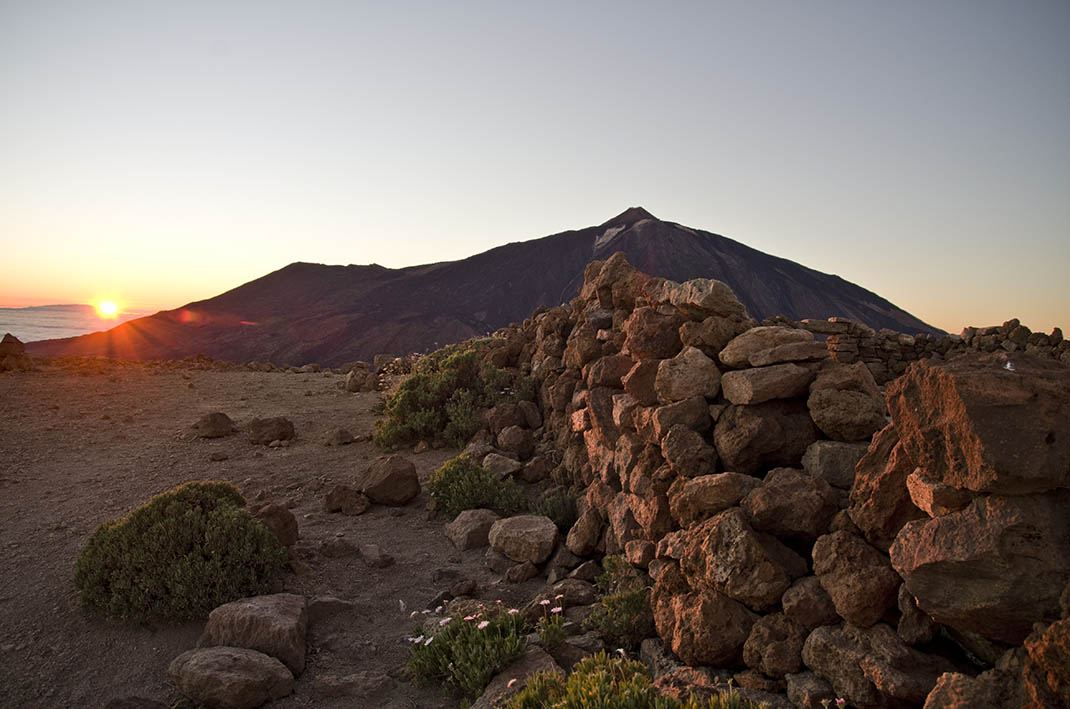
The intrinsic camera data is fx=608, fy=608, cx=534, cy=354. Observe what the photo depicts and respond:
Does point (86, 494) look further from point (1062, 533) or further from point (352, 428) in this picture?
point (1062, 533)

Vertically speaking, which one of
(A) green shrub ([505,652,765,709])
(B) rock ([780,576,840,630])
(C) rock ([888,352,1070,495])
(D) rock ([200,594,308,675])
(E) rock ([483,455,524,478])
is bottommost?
(D) rock ([200,594,308,675])

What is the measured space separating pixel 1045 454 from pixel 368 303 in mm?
54067

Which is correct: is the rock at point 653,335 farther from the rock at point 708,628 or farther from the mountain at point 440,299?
the mountain at point 440,299

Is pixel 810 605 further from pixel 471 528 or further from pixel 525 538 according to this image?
pixel 471 528

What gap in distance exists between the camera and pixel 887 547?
3047 millimetres

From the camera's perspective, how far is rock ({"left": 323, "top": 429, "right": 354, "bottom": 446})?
33.6 feet

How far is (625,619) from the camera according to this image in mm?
4250

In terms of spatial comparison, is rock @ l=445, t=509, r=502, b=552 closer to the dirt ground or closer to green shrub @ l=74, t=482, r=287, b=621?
the dirt ground

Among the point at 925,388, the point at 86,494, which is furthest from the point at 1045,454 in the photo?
the point at 86,494

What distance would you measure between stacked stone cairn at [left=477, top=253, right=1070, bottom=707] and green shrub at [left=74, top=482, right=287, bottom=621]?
288 centimetres

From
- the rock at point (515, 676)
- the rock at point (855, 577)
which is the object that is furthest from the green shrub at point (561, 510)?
the rock at point (855, 577)

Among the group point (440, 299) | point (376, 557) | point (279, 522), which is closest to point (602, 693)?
point (376, 557)

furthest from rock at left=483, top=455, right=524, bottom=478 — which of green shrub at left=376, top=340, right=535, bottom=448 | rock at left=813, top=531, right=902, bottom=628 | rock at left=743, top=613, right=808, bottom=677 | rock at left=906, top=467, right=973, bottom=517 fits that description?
rock at left=906, top=467, right=973, bottom=517

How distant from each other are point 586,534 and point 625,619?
1411mm
